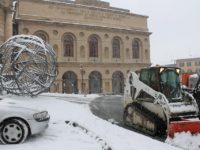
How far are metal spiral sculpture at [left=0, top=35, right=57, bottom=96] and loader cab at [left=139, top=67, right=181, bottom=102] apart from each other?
7.02 metres

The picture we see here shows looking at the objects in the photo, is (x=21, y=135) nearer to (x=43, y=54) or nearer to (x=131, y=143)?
(x=131, y=143)

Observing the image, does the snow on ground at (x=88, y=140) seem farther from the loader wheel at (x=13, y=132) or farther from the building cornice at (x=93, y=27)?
the building cornice at (x=93, y=27)

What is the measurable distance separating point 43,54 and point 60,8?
31.5 m

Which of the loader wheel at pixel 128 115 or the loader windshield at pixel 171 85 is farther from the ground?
the loader windshield at pixel 171 85

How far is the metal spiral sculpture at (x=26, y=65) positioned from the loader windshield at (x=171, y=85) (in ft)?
24.5

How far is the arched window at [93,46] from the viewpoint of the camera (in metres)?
52.3

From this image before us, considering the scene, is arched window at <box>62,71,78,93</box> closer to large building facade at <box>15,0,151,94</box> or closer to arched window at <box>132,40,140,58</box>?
large building facade at <box>15,0,151,94</box>

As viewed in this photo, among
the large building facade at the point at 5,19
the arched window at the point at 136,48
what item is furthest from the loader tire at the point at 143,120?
the arched window at the point at 136,48

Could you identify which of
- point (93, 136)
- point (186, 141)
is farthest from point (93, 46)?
point (93, 136)

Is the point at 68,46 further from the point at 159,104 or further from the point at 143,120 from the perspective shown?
the point at 159,104

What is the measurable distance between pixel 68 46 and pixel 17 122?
136 feet

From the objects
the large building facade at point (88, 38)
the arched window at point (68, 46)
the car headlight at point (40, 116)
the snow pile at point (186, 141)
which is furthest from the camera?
the arched window at point (68, 46)

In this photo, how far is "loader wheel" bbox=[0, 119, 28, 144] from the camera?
9305 millimetres

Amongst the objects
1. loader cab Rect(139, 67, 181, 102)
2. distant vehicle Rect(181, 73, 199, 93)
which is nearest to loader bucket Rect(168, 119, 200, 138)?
loader cab Rect(139, 67, 181, 102)
